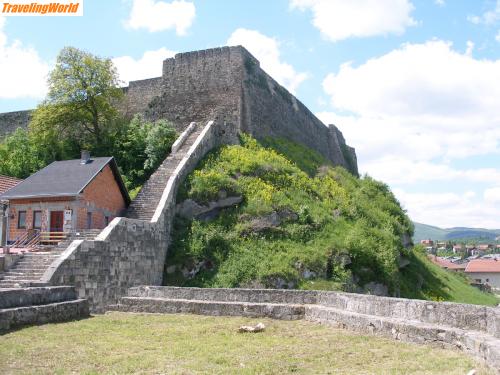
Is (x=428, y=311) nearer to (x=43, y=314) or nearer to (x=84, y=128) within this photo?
(x=43, y=314)

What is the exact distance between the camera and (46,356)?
726 cm

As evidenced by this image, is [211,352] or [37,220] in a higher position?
[37,220]

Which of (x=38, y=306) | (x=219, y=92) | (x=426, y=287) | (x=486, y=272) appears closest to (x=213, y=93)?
(x=219, y=92)

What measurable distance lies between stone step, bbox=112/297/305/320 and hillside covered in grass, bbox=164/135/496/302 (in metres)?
5.58

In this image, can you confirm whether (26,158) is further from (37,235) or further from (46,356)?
(46,356)

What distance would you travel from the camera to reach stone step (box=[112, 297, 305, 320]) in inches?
441

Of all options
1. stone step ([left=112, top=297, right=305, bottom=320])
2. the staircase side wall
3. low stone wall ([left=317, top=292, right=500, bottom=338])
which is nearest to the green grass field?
low stone wall ([left=317, top=292, right=500, bottom=338])

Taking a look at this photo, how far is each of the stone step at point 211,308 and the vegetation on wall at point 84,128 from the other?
12631 millimetres

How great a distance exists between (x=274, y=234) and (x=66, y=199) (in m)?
7.84

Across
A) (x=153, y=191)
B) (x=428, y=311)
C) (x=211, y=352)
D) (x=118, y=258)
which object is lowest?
(x=211, y=352)

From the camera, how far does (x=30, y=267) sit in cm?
1517

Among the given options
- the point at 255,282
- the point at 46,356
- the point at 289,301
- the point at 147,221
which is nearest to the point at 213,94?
the point at 147,221

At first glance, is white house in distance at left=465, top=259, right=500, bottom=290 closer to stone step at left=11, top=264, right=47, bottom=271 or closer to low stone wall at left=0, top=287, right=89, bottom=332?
stone step at left=11, top=264, right=47, bottom=271

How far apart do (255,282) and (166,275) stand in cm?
351
